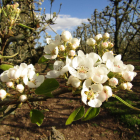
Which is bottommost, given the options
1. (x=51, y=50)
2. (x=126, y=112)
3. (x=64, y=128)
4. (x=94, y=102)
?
(x=64, y=128)

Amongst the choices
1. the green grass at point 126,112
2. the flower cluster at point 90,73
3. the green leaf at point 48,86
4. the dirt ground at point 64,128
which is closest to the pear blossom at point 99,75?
the flower cluster at point 90,73

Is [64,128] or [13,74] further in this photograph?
[64,128]

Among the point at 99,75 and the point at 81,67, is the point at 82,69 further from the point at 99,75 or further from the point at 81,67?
the point at 99,75

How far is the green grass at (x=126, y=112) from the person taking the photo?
407 cm

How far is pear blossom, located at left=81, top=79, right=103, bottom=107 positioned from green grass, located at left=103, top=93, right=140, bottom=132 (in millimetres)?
3541

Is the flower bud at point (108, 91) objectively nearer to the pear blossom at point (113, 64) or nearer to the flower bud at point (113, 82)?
the flower bud at point (113, 82)

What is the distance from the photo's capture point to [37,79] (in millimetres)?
999

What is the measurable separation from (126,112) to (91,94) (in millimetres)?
4518

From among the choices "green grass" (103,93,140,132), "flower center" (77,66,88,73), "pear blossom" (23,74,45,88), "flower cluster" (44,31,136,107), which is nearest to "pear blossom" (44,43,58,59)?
"flower cluster" (44,31,136,107)

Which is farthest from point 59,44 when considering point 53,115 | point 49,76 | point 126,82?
point 53,115

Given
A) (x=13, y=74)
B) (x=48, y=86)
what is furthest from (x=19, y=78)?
(x=48, y=86)

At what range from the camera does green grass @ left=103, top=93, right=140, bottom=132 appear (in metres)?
Answer: 4.07

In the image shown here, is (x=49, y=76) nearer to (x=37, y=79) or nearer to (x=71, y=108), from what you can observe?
(x=37, y=79)

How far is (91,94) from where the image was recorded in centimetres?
80
